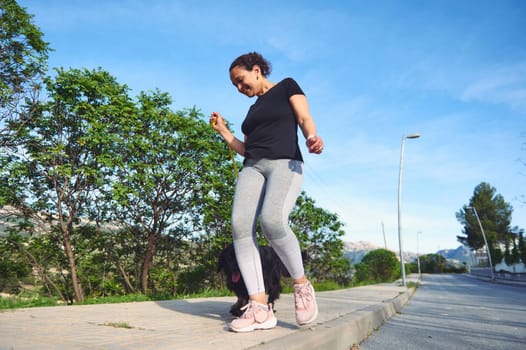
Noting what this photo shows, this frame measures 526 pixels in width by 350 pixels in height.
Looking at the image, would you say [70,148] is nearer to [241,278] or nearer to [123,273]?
[123,273]

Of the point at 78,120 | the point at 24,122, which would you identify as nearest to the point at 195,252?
the point at 78,120

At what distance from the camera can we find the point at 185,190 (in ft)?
30.3

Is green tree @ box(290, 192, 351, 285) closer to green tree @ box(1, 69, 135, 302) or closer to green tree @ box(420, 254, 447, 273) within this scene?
green tree @ box(1, 69, 135, 302)

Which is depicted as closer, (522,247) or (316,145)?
(316,145)

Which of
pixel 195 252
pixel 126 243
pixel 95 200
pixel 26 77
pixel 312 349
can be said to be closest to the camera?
pixel 312 349

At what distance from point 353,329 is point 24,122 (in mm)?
7388

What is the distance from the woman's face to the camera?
2.68 m

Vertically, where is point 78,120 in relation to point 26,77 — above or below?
below

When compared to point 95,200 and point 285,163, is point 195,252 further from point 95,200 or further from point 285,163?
point 285,163

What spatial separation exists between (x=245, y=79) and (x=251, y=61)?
0.54 feet

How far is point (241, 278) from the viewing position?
10.1ft

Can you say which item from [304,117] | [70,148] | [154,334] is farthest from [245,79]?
[70,148]

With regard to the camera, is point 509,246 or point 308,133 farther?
point 509,246

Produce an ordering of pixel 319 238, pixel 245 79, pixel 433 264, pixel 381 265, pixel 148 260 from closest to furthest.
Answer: pixel 245 79 < pixel 148 260 < pixel 319 238 < pixel 381 265 < pixel 433 264
